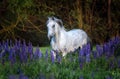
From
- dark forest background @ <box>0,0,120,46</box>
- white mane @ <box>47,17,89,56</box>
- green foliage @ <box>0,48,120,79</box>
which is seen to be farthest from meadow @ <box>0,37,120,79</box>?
dark forest background @ <box>0,0,120,46</box>

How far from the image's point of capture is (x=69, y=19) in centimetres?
1866

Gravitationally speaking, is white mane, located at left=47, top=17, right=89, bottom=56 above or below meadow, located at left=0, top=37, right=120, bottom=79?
above

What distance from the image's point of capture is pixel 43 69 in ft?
26.5

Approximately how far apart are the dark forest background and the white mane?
597 cm

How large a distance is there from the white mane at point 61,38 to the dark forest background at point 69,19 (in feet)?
19.6

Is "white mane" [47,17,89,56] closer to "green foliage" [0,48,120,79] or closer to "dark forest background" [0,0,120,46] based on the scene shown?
"green foliage" [0,48,120,79]

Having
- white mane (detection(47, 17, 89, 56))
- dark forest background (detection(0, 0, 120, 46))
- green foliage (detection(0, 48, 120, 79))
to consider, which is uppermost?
dark forest background (detection(0, 0, 120, 46))

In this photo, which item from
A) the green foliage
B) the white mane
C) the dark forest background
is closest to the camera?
the green foliage

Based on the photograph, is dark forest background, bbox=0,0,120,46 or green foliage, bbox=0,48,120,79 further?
dark forest background, bbox=0,0,120,46

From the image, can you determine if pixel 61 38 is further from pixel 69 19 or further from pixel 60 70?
pixel 69 19

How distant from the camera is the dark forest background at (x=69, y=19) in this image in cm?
1803

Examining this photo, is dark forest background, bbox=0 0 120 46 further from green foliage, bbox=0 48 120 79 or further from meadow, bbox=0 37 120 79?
green foliage, bbox=0 48 120 79

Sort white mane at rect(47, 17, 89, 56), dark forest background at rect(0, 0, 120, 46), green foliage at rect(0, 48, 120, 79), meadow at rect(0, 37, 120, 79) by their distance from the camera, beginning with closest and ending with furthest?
green foliage at rect(0, 48, 120, 79) → meadow at rect(0, 37, 120, 79) → white mane at rect(47, 17, 89, 56) → dark forest background at rect(0, 0, 120, 46)

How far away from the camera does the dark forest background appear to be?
710 inches
